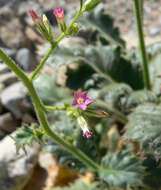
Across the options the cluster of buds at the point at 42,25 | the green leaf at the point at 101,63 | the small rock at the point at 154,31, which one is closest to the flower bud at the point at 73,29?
the cluster of buds at the point at 42,25

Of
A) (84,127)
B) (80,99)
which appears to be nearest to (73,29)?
(80,99)

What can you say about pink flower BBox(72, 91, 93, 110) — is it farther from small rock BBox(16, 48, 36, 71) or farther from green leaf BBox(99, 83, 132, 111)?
small rock BBox(16, 48, 36, 71)

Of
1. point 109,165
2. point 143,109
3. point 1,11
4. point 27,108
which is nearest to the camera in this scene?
point 143,109

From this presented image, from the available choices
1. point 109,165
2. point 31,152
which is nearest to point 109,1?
point 31,152

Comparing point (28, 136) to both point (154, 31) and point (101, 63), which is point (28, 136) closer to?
point (101, 63)

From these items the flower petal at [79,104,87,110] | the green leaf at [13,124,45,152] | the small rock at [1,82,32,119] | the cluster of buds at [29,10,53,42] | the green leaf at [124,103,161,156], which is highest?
the cluster of buds at [29,10,53,42]

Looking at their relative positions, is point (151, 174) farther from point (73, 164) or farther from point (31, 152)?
point (31, 152)

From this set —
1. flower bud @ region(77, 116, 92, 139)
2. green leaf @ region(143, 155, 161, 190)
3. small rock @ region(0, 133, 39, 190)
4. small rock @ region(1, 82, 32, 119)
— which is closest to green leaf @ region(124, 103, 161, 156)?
green leaf @ region(143, 155, 161, 190)
